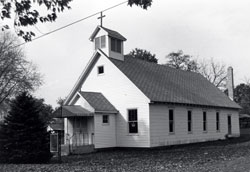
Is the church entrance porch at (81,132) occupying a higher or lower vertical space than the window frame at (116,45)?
lower

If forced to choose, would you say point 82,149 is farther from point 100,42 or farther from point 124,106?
point 100,42

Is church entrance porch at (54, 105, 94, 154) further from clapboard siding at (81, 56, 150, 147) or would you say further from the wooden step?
clapboard siding at (81, 56, 150, 147)

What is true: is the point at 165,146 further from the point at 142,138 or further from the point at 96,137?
the point at 96,137

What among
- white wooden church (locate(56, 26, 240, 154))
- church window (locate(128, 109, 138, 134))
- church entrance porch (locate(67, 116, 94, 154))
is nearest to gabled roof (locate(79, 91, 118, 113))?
white wooden church (locate(56, 26, 240, 154))

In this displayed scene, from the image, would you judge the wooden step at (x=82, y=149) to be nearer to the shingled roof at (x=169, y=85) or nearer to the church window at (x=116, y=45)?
the shingled roof at (x=169, y=85)

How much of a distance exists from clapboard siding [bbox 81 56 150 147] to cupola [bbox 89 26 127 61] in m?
0.80

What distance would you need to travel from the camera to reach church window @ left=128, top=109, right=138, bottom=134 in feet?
77.9

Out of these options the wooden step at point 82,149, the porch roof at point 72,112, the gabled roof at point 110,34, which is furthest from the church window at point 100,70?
the wooden step at point 82,149

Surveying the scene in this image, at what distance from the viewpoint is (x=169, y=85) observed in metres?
27.9

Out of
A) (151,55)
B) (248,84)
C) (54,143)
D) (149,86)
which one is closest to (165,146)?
(149,86)

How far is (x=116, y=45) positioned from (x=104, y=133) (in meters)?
6.81

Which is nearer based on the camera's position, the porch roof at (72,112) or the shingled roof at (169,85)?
the porch roof at (72,112)

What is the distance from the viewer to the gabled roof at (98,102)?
76.1 ft

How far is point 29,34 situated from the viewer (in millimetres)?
7898
